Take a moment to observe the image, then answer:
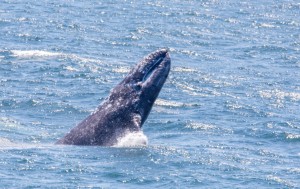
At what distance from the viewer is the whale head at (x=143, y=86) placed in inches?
932

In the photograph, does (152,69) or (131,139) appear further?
(152,69)

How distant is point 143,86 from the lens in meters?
23.8

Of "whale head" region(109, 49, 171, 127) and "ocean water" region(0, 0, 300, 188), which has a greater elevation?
"whale head" region(109, 49, 171, 127)

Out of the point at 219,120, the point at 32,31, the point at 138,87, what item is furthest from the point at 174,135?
the point at 32,31

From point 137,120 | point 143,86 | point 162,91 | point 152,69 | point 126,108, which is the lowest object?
point 162,91

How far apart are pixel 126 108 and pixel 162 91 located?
51.5ft

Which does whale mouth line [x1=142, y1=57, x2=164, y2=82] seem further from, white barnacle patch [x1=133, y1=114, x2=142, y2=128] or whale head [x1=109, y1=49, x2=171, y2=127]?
white barnacle patch [x1=133, y1=114, x2=142, y2=128]

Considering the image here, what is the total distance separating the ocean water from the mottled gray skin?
332 millimetres

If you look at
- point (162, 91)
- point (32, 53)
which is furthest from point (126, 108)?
point (32, 53)

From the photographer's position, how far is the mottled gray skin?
922 inches

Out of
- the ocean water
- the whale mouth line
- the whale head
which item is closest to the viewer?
the ocean water

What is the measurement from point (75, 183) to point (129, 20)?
145ft

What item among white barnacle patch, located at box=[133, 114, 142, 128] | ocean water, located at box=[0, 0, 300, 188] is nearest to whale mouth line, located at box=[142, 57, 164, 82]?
white barnacle patch, located at box=[133, 114, 142, 128]

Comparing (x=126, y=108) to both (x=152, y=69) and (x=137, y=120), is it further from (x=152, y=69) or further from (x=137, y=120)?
(x=152, y=69)
